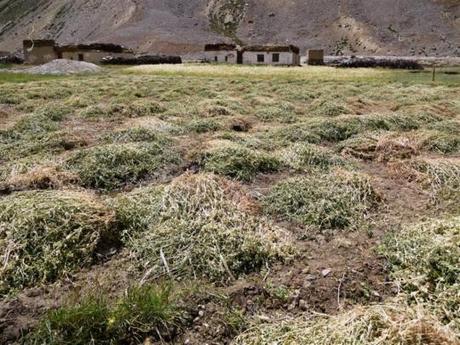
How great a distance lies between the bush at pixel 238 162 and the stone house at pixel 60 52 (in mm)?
69903

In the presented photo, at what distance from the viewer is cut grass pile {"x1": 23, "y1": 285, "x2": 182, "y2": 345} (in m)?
4.47

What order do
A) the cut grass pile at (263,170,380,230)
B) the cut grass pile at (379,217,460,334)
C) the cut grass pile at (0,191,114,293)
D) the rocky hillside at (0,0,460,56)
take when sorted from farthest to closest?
the rocky hillside at (0,0,460,56), the cut grass pile at (263,170,380,230), the cut grass pile at (0,191,114,293), the cut grass pile at (379,217,460,334)

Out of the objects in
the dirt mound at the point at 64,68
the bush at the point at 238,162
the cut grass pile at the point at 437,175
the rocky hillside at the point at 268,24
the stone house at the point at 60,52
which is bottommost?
the cut grass pile at the point at 437,175

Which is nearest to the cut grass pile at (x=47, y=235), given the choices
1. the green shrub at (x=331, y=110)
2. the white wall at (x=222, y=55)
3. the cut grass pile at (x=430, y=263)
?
the cut grass pile at (x=430, y=263)

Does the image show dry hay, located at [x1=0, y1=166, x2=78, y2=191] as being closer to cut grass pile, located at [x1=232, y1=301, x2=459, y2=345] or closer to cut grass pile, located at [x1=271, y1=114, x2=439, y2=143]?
cut grass pile, located at [x1=232, y1=301, x2=459, y2=345]

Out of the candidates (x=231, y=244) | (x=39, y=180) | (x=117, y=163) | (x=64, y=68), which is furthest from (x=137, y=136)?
(x=64, y=68)

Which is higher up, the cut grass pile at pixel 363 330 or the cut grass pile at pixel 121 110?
the cut grass pile at pixel 121 110

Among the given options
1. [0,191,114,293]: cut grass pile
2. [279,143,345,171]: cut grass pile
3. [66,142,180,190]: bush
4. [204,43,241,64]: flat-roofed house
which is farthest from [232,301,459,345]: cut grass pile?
[204,43,241,64]: flat-roofed house

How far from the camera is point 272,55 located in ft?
253

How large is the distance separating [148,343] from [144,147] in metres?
7.04

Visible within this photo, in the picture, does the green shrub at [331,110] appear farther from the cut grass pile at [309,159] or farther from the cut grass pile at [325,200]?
the cut grass pile at [325,200]

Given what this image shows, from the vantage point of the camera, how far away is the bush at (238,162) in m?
9.44

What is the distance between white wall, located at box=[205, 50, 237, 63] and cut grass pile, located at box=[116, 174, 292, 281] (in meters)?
75.4

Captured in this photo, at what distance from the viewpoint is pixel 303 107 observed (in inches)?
784
